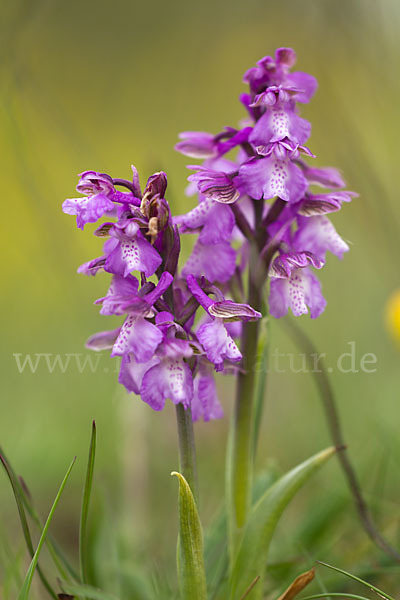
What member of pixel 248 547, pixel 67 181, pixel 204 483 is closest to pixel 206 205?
pixel 248 547

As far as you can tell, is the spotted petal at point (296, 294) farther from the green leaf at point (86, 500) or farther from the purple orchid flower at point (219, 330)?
the green leaf at point (86, 500)

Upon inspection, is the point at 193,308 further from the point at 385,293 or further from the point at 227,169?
the point at 385,293

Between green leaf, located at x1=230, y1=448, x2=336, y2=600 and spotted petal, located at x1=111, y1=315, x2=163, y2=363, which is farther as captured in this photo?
green leaf, located at x1=230, y1=448, x2=336, y2=600

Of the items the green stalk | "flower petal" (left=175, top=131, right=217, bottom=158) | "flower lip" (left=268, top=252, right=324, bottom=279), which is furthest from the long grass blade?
"flower petal" (left=175, top=131, right=217, bottom=158)

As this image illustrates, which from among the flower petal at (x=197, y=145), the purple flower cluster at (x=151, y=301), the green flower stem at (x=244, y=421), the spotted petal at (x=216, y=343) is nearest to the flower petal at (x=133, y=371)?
the purple flower cluster at (x=151, y=301)

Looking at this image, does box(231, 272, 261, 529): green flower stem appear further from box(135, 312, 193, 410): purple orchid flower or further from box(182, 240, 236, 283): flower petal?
box(135, 312, 193, 410): purple orchid flower

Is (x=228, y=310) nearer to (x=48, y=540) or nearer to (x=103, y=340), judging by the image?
(x=103, y=340)

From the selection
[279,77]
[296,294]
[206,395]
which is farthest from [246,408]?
[279,77]

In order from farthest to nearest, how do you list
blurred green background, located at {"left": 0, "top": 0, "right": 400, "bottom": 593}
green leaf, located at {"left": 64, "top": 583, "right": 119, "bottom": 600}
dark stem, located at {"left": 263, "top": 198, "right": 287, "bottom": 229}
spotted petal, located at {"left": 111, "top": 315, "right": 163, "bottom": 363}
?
blurred green background, located at {"left": 0, "top": 0, "right": 400, "bottom": 593}, dark stem, located at {"left": 263, "top": 198, "right": 287, "bottom": 229}, green leaf, located at {"left": 64, "top": 583, "right": 119, "bottom": 600}, spotted petal, located at {"left": 111, "top": 315, "right": 163, "bottom": 363}
